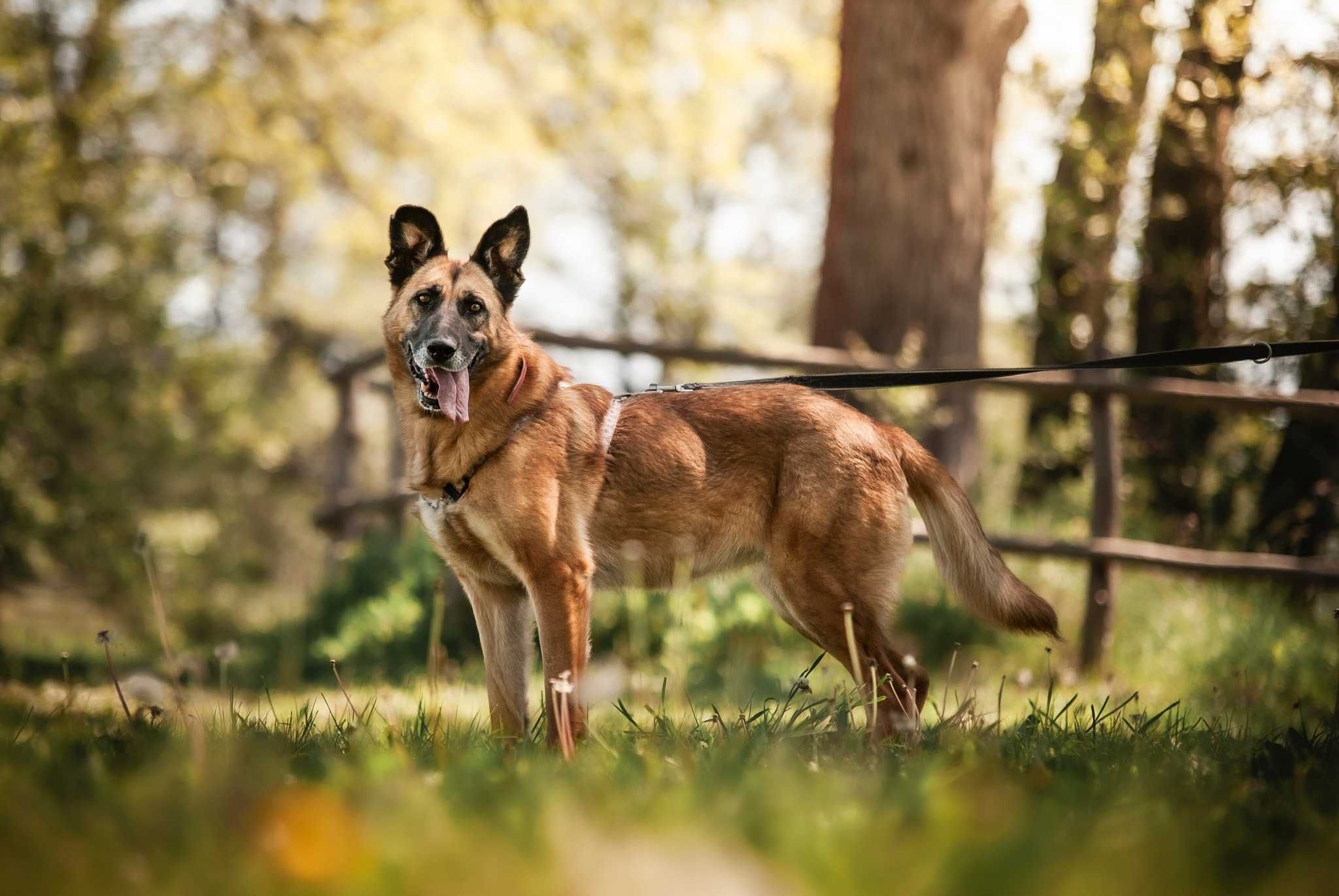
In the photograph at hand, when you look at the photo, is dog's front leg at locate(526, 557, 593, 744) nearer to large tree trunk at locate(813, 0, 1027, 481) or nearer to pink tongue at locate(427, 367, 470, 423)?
pink tongue at locate(427, 367, 470, 423)

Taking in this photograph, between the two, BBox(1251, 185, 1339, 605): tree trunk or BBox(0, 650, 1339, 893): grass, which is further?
BBox(1251, 185, 1339, 605): tree trunk

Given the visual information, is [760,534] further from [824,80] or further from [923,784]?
[824,80]

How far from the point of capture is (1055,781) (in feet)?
8.01

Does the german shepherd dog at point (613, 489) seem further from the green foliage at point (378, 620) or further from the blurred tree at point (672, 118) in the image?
the blurred tree at point (672, 118)

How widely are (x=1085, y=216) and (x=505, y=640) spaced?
23.0 ft

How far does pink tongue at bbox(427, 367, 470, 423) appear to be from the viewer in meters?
3.63

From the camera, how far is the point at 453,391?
12.0 ft

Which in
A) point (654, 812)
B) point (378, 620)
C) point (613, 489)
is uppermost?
point (613, 489)

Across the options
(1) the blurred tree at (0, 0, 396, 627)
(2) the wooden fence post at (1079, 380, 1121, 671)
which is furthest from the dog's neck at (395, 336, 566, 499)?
(1) the blurred tree at (0, 0, 396, 627)

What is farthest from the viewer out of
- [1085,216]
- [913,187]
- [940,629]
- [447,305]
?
[1085,216]

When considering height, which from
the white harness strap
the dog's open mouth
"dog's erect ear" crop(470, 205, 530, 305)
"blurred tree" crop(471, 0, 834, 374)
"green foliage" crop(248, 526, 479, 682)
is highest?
"blurred tree" crop(471, 0, 834, 374)

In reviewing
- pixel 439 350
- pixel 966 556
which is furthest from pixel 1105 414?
pixel 439 350

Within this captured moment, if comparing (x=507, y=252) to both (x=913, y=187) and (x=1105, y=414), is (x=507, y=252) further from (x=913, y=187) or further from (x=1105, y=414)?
(x=913, y=187)

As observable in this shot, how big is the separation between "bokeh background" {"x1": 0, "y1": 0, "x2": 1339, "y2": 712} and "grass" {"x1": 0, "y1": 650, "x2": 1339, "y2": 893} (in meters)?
0.48
